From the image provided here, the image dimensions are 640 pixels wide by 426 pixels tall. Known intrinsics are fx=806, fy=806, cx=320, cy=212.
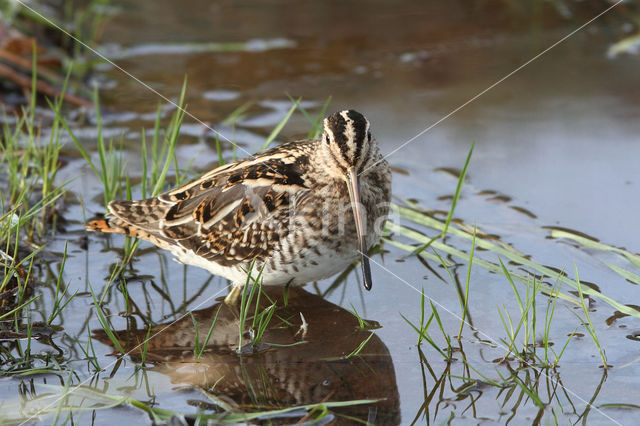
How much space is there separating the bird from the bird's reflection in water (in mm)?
266

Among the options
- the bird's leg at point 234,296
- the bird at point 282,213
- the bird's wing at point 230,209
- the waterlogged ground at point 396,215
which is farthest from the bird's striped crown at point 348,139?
the bird's leg at point 234,296

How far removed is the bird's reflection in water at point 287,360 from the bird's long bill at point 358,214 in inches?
13.2

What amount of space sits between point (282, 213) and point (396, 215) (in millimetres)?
1263

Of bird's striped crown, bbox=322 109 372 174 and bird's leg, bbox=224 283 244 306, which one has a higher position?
bird's striped crown, bbox=322 109 372 174

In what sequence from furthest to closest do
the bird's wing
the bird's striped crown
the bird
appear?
the bird's wing, the bird, the bird's striped crown

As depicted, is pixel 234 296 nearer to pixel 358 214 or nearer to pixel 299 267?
pixel 299 267

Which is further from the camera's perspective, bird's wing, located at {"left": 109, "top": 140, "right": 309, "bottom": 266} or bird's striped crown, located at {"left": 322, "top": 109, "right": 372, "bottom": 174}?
bird's wing, located at {"left": 109, "top": 140, "right": 309, "bottom": 266}

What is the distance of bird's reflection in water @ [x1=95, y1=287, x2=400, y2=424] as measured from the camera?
166 inches

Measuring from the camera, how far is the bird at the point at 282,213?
A: 16.4 feet

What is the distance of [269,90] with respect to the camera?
8.45 meters

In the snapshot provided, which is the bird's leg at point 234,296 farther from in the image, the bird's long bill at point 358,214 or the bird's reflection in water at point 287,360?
the bird's long bill at point 358,214

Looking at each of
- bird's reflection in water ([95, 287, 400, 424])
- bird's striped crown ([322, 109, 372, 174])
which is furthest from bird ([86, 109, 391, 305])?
bird's reflection in water ([95, 287, 400, 424])

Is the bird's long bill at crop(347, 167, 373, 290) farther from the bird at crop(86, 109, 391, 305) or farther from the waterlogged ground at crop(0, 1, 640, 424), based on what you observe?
the waterlogged ground at crop(0, 1, 640, 424)

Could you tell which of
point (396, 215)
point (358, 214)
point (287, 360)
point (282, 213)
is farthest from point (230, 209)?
point (396, 215)
